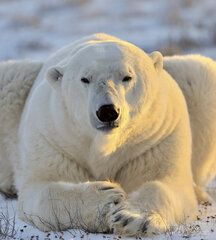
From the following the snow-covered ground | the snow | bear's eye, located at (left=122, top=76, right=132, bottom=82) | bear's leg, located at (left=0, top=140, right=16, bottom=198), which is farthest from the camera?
the snow-covered ground

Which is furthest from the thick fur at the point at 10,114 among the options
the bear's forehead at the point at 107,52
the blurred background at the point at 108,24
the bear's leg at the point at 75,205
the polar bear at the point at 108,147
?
the blurred background at the point at 108,24

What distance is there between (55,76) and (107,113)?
680 mm

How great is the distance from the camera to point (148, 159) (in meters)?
3.71

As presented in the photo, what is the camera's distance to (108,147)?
3.54 metres

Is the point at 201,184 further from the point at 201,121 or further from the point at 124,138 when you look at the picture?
the point at 124,138

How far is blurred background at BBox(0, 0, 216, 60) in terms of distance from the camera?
11742 mm

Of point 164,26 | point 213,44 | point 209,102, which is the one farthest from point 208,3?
point 209,102

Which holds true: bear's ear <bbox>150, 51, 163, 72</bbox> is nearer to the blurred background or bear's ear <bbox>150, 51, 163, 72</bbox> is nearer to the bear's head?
the bear's head

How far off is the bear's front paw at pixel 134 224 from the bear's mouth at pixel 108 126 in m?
0.44

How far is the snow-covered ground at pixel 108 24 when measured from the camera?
11.7 metres

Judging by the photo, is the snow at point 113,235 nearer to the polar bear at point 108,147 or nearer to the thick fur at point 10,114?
the polar bear at point 108,147

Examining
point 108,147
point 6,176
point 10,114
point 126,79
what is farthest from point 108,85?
point 6,176

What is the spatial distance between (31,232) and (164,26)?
11.4 m

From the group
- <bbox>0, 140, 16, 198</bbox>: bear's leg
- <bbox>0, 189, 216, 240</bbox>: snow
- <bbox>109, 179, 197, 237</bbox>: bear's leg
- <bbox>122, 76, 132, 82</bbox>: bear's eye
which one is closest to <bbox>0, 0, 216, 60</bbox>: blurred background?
<bbox>0, 140, 16, 198</bbox>: bear's leg
